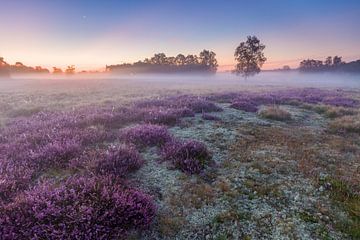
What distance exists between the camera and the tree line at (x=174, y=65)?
15175 centimetres

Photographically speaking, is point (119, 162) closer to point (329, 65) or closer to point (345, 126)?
point (345, 126)

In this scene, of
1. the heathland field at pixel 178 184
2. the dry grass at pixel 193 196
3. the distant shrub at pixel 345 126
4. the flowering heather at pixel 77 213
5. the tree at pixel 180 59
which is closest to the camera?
the flowering heather at pixel 77 213

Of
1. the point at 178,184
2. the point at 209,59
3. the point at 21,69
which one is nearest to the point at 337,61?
the point at 209,59

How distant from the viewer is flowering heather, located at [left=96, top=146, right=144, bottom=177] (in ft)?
25.3

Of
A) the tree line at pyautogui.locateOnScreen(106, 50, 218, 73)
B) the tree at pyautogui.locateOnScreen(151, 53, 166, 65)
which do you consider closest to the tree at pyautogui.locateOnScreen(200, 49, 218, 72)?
the tree line at pyautogui.locateOnScreen(106, 50, 218, 73)

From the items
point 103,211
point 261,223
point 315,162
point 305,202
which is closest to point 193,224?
point 261,223

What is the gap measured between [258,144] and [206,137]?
2069mm

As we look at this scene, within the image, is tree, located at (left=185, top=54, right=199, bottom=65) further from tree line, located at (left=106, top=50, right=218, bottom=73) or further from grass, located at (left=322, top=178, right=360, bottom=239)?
grass, located at (left=322, top=178, right=360, bottom=239)

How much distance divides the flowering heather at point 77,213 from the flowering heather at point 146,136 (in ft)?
13.0

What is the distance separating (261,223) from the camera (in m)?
6.20

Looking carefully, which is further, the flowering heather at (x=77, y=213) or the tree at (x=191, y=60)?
the tree at (x=191, y=60)

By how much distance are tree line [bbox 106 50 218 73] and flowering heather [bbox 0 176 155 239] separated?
14782 cm

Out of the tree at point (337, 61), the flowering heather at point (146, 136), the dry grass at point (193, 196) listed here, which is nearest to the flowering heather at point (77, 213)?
the dry grass at point (193, 196)

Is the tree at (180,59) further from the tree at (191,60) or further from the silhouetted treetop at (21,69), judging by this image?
the silhouetted treetop at (21,69)
